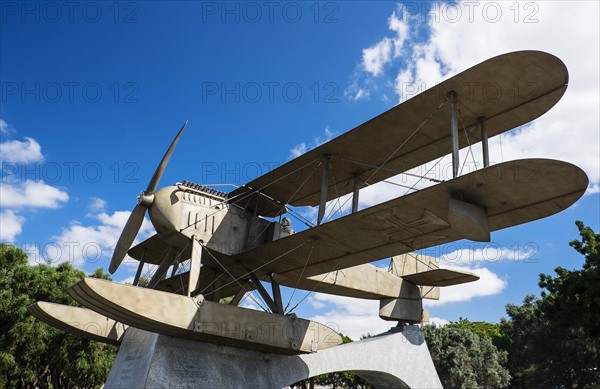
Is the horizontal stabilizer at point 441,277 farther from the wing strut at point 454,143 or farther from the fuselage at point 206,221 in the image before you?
the wing strut at point 454,143

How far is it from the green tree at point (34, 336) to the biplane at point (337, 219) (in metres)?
9.39

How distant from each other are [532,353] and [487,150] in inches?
1155

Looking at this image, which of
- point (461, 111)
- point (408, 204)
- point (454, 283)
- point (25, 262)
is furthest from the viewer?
point (25, 262)

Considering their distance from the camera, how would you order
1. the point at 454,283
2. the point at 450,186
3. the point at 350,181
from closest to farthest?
the point at 450,186, the point at 350,181, the point at 454,283

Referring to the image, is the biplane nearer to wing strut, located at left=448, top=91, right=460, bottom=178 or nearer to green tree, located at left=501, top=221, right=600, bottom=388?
wing strut, located at left=448, top=91, right=460, bottom=178

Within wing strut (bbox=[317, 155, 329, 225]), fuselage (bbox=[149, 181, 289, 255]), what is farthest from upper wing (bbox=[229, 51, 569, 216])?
fuselage (bbox=[149, 181, 289, 255])

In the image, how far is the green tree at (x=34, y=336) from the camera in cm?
2116

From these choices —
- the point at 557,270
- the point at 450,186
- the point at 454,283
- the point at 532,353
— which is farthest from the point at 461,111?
the point at 532,353

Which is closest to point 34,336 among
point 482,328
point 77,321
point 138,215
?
point 77,321

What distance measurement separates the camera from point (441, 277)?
55.2 feet

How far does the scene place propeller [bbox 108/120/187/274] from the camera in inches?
458

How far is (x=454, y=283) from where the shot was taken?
1645 centimetres

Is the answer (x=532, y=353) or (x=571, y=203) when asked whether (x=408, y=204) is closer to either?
(x=571, y=203)

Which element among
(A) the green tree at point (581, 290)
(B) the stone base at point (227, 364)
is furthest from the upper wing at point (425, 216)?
(A) the green tree at point (581, 290)
